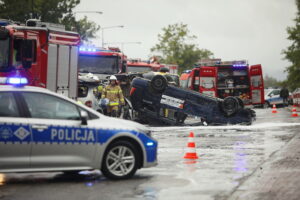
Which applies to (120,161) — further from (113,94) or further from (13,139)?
(113,94)

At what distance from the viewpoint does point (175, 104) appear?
77.5ft

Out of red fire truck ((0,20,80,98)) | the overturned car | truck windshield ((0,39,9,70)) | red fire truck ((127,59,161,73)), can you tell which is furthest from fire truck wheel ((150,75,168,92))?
red fire truck ((127,59,161,73))

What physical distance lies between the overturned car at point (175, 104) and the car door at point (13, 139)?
13899mm

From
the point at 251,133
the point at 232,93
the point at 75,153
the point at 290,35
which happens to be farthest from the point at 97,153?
the point at 290,35

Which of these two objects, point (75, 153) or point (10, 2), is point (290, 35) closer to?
point (10, 2)

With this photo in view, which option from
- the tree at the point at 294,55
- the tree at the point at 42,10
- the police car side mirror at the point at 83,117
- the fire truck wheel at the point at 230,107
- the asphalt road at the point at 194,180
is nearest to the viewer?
the asphalt road at the point at 194,180

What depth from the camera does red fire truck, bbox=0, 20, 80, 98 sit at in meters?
16.6

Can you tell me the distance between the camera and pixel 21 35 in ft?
56.2

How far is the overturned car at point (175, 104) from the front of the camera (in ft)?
77.2

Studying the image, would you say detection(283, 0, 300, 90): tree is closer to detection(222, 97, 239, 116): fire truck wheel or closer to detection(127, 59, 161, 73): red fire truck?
detection(127, 59, 161, 73): red fire truck

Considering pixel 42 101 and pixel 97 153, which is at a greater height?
pixel 42 101

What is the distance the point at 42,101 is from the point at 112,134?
45.8 inches

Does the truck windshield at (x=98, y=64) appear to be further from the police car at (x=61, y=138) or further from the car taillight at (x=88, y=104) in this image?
the police car at (x=61, y=138)

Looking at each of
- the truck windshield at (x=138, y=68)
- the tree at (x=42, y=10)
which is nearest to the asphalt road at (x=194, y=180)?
the truck windshield at (x=138, y=68)
